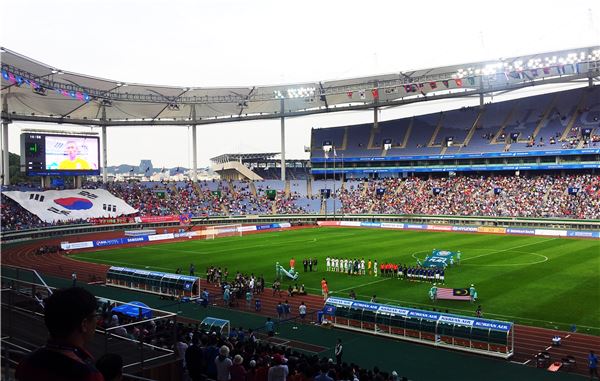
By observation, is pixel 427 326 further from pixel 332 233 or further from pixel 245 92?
pixel 245 92

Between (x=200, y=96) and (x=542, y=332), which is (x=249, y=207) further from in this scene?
(x=542, y=332)

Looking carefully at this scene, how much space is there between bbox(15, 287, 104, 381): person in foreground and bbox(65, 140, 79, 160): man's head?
2610 inches

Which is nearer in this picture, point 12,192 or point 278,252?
point 278,252

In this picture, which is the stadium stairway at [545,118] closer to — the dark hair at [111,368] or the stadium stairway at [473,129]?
the stadium stairway at [473,129]

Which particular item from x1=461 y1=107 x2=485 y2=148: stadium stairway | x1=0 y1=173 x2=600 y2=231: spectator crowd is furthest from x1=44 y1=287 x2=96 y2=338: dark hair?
x1=461 y1=107 x2=485 y2=148: stadium stairway

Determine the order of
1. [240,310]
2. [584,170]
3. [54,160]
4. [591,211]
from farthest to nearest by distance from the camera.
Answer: [584,170] < [54,160] < [591,211] < [240,310]

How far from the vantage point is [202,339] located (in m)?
14.0

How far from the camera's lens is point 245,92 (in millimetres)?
74312

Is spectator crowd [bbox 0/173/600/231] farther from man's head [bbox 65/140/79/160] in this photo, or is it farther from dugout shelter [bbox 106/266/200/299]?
dugout shelter [bbox 106/266/200/299]

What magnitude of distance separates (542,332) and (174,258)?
2851cm

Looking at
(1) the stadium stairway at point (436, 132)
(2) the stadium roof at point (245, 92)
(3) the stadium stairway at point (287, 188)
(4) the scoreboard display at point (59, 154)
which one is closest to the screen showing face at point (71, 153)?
(4) the scoreboard display at point (59, 154)

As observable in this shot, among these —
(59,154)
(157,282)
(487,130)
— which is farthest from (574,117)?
(59,154)

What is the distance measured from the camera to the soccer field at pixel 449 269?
24250mm

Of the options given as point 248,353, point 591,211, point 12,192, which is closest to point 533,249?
point 591,211
